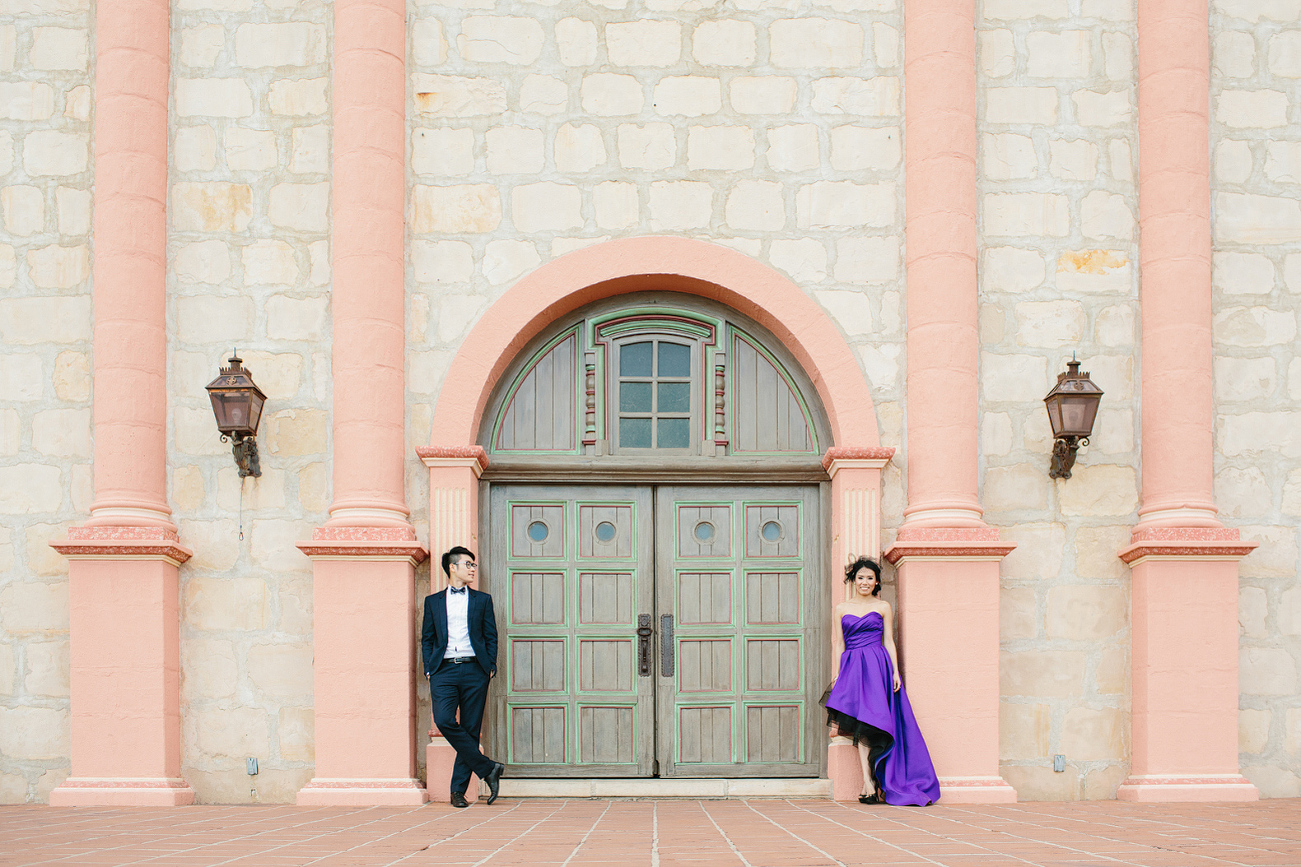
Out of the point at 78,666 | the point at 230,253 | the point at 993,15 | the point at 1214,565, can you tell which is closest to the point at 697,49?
the point at 993,15

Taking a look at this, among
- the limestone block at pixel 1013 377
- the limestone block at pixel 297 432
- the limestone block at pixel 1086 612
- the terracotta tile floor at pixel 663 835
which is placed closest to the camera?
the terracotta tile floor at pixel 663 835

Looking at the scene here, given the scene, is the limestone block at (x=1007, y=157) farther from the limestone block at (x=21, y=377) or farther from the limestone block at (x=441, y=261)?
the limestone block at (x=21, y=377)

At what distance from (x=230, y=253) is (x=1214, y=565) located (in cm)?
668

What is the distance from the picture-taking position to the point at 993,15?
911cm

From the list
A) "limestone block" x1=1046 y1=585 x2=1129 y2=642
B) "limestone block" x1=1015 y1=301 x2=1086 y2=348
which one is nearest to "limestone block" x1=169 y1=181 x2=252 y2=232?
"limestone block" x1=1015 y1=301 x2=1086 y2=348

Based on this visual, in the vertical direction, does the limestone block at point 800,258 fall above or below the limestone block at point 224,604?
above

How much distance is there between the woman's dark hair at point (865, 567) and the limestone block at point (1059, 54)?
352cm

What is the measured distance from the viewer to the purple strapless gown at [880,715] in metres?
8.05

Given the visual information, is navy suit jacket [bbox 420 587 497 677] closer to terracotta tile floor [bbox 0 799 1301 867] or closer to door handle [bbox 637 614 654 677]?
terracotta tile floor [bbox 0 799 1301 867]

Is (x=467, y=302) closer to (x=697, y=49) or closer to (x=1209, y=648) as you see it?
(x=697, y=49)

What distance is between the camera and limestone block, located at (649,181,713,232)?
29.4ft

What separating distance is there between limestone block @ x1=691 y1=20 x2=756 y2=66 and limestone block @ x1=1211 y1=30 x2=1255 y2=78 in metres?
3.16

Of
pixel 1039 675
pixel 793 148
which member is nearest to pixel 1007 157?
pixel 793 148

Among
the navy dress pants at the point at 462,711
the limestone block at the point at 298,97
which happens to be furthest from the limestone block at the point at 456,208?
the navy dress pants at the point at 462,711
